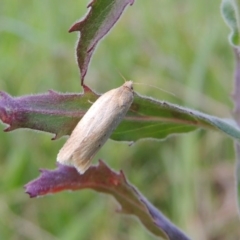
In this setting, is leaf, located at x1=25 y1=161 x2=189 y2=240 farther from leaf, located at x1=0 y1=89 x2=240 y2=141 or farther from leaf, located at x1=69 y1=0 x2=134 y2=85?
leaf, located at x1=69 y1=0 x2=134 y2=85

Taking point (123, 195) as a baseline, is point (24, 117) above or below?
above

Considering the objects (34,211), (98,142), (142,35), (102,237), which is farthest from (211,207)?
(98,142)

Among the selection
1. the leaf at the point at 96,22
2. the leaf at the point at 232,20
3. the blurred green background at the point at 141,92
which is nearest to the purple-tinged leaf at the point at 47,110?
the leaf at the point at 96,22

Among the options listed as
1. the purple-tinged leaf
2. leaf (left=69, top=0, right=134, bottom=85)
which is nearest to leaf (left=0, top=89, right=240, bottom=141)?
the purple-tinged leaf

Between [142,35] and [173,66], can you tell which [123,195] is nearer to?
[173,66]

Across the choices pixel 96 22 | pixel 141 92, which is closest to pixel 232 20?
pixel 96 22

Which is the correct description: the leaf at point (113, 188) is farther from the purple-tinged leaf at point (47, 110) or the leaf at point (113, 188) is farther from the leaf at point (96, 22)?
the leaf at point (96, 22)
